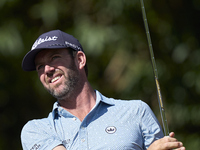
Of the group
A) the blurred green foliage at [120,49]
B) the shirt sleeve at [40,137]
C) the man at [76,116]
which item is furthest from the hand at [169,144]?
the blurred green foliage at [120,49]

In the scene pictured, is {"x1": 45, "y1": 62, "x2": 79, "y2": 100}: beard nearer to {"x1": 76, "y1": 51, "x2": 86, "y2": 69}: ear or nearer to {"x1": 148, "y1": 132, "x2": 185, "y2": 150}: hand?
{"x1": 76, "y1": 51, "x2": 86, "y2": 69}: ear

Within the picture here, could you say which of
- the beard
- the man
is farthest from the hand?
the beard

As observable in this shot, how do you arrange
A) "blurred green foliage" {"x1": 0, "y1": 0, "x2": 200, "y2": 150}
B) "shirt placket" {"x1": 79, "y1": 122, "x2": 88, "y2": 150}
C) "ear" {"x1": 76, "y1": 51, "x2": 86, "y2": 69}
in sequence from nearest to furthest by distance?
"shirt placket" {"x1": 79, "y1": 122, "x2": 88, "y2": 150}
"ear" {"x1": 76, "y1": 51, "x2": 86, "y2": 69}
"blurred green foliage" {"x1": 0, "y1": 0, "x2": 200, "y2": 150}

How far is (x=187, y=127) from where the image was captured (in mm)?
3986

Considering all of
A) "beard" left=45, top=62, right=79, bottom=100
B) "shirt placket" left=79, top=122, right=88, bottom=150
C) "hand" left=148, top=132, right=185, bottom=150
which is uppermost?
"beard" left=45, top=62, right=79, bottom=100

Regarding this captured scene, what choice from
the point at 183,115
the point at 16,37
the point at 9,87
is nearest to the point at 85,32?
the point at 16,37

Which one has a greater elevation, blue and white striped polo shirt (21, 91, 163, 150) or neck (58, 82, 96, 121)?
neck (58, 82, 96, 121)

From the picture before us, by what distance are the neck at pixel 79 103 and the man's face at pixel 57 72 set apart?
42 millimetres

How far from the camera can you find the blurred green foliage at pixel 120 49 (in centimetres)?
392

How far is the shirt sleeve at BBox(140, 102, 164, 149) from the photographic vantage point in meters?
1.75

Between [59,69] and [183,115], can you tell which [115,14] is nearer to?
[183,115]

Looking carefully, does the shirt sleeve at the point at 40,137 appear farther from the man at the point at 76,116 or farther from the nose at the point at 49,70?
the nose at the point at 49,70

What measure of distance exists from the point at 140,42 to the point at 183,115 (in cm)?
83

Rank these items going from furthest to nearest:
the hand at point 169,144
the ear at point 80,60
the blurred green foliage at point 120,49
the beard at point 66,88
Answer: the blurred green foliage at point 120,49
the ear at point 80,60
the beard at point 66,88
the hand at point 169,144
